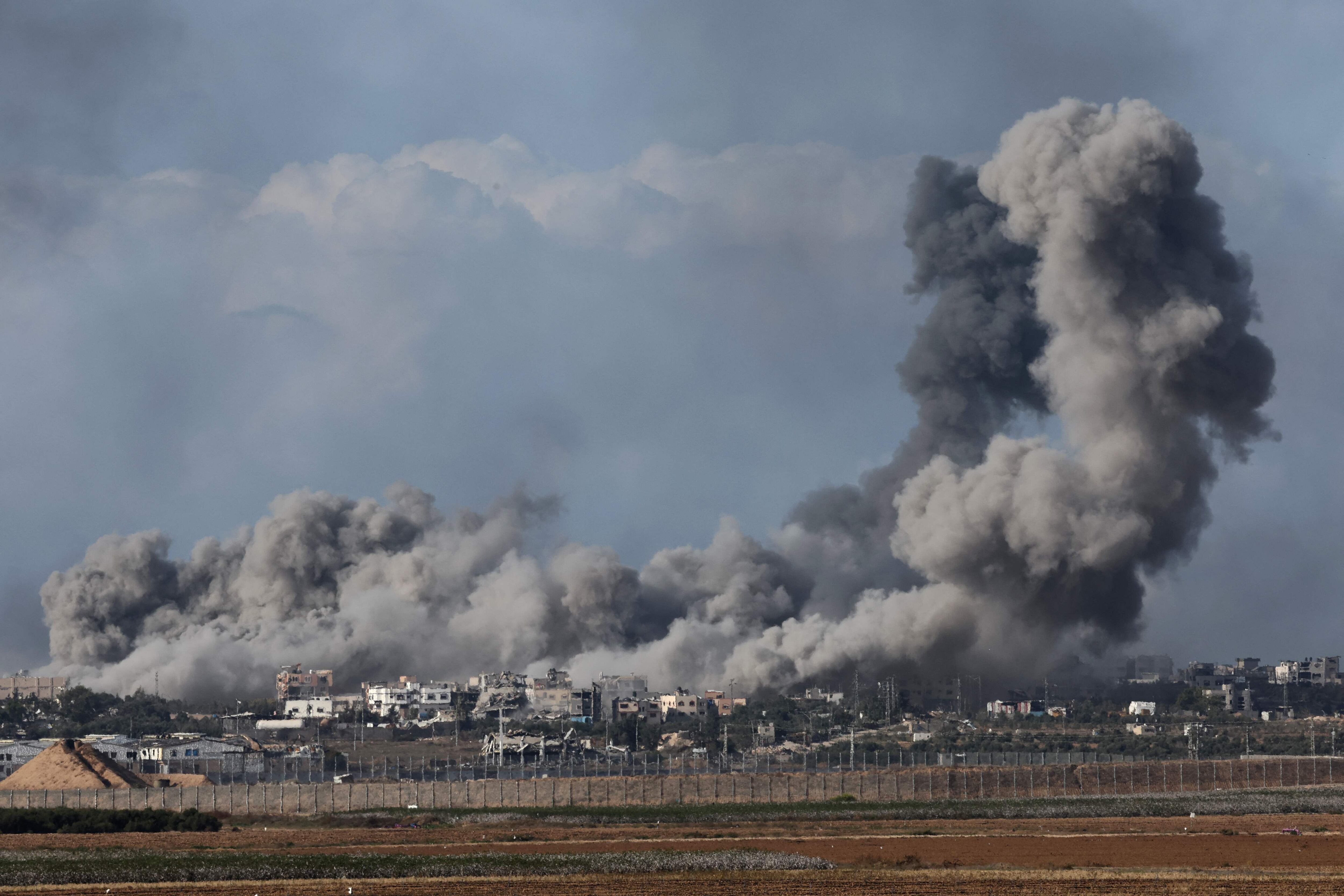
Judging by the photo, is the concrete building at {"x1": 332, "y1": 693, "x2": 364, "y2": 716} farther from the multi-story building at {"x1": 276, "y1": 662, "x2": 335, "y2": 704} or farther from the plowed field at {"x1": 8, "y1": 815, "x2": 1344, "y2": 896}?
the plowed field at {"x1": 8, "y1": 815, "x2": 1344, "y2": 896}

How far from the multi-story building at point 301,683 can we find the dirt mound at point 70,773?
2113 inches

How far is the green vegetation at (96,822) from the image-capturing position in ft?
195

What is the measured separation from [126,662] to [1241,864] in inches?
4264

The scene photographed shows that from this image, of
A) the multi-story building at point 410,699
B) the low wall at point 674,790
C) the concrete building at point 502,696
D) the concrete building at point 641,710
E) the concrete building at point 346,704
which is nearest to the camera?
the low wall at point 674,790

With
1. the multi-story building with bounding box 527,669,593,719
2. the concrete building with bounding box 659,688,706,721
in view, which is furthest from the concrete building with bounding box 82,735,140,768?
the concrete building with bounding box 659,688,706,721

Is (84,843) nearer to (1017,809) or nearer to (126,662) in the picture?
(1017,809)

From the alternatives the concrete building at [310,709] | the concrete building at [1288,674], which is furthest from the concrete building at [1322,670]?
the concrete building at [310,709]

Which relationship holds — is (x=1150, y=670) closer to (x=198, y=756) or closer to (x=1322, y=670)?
(x=1322, y=670)

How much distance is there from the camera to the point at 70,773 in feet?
245

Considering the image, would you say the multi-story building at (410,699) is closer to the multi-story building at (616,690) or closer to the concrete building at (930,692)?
the multi-story building at (616,690)

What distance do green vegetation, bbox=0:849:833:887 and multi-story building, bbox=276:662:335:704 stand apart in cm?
8485

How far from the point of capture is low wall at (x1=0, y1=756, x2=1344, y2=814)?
68000 millimetres

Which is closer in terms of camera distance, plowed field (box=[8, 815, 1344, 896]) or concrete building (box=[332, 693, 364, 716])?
plowed field (box=[8, 815, 1344, 896])

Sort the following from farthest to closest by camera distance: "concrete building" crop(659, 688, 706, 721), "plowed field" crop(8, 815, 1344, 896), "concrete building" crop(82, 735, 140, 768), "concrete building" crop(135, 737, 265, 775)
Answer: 1. "concrete building" crop(659, 688, 706, 721)
2. "concrete building" crop(82, 735, 140, 768)
3. "concrete building" crop(135, 737, 265, 775)
4. "plowed field" crop(8, 815, 1344, 896)
